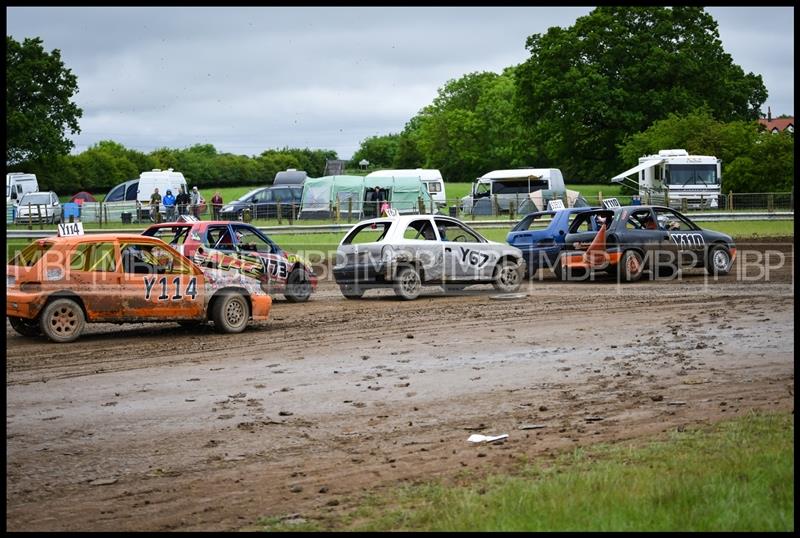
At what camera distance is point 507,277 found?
69.1ft

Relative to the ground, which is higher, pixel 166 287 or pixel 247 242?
pixel 247 242

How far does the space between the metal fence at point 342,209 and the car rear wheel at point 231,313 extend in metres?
24.6

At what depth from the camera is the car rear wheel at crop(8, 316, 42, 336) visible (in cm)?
1477

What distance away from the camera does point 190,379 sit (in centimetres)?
1187

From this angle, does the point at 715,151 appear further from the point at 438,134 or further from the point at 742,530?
the point at 438,134

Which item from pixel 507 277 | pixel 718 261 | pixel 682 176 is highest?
pixel 682 176

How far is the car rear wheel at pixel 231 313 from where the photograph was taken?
15734 mm

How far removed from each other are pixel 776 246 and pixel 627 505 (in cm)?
2799

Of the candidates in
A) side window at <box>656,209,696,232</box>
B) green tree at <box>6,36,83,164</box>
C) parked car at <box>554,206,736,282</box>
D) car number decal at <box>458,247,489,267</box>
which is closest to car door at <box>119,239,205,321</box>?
car number decal at <box>458,247,489,267</box>

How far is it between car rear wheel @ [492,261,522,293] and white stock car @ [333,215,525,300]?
19 mm

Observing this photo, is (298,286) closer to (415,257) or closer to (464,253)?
(415,257)

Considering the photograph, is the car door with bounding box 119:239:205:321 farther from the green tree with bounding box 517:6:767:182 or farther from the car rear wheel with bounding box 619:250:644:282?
the green tree with bounding box 517:6:767:182

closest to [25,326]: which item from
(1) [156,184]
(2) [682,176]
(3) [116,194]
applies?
(1) [156,184]

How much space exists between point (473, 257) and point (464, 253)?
23cm
